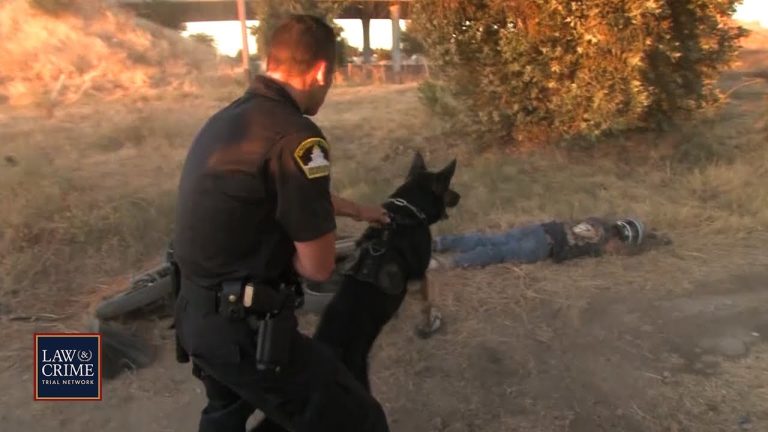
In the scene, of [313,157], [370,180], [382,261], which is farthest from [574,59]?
[313,157]

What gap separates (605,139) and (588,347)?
4.60 m

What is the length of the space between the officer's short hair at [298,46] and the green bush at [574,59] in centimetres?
538

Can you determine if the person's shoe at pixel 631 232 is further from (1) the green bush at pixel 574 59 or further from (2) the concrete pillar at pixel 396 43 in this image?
(2) the concrete pillar at pixel 396 43

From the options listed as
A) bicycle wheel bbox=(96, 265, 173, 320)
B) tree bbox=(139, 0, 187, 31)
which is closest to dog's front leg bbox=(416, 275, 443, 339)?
bicycle wheel bbox=(96, 265, 173, 320)

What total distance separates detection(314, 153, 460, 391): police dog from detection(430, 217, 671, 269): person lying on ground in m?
1.19

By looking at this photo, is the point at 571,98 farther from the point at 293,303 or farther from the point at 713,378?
the point at 293,303

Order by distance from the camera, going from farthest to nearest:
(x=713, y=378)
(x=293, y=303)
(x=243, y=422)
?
(x=713, y=378), (x=243, y=422), (x=293, y=303)

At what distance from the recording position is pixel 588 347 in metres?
3.76

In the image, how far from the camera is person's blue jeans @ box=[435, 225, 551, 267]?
4859 mm

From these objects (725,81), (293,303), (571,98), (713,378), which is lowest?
(713,378)

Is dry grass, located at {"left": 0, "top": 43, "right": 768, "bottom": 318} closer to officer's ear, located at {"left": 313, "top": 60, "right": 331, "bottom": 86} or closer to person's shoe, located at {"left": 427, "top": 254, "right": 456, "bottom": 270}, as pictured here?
person's shoe, located at {"left": 427, "top": 254, "right": 456, "bottom": 270}

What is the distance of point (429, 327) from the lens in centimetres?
393

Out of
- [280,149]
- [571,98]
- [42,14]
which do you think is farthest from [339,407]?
[42,14]

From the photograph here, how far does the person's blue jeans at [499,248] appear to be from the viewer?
486 cm
